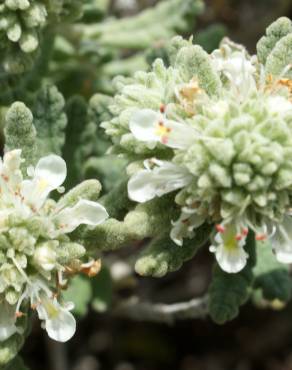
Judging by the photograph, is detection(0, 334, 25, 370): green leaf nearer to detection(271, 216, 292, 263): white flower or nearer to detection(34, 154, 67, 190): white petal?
detection(34, 154, 67, 190): white petal

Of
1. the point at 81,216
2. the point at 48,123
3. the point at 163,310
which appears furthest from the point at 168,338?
the point at 81,216

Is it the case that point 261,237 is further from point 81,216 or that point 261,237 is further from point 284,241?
point 81,216

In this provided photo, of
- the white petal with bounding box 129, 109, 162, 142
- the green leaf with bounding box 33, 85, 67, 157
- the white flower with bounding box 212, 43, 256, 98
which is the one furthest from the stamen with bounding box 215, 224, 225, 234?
the green leaf with bounding box 33, 85, 67, 157

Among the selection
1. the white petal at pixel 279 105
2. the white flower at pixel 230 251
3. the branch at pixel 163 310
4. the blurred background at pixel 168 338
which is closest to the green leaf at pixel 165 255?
the white flower at pixel 230 251

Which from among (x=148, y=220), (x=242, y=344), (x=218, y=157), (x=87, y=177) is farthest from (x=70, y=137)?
(x=242, y=344)

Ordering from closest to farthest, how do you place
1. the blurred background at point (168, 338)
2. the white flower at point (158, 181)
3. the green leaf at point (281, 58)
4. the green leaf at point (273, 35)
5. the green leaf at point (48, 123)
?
the white flower at point (158, 181)
the green leaf at point (281, 58)
the green leaf at point (273, 35)
the green leaf at point (48, 123)
the blurred background at point (168, 338)

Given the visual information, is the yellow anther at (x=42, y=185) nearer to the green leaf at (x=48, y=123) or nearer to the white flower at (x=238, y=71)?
the green leaf at (x=48, y=123)
